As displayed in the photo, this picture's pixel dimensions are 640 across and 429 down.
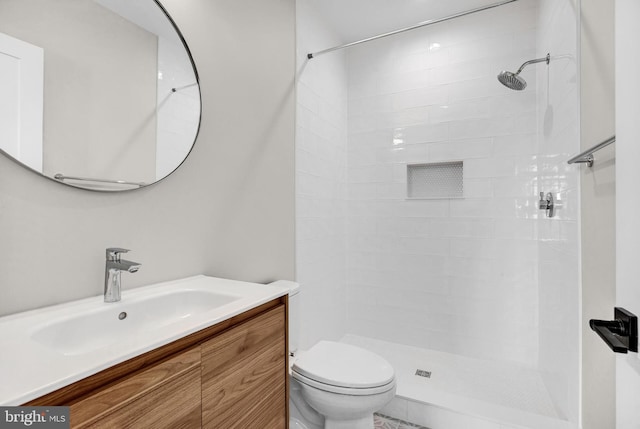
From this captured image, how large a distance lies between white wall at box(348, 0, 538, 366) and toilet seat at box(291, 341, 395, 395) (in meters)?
1.18

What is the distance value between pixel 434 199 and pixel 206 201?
5.86 ft

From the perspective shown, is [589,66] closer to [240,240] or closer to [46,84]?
Answer: [240,240]

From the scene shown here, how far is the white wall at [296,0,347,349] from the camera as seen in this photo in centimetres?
218

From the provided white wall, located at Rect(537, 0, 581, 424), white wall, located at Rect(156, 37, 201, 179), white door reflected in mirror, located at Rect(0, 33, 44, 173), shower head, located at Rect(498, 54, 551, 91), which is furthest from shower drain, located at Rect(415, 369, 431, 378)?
white door reflected in mirror, located at Rect(0, 33, 44, 173)

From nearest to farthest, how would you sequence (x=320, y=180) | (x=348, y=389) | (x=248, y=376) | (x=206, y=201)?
(x=248, y=376), (x=348, y=389), (x=206, y=201), (x=320, y=180)

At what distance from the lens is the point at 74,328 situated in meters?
0.89

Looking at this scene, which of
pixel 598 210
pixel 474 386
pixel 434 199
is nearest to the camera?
pixel 598 210

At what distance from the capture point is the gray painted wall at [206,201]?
92 cm

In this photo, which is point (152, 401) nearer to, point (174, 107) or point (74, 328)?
point (74, 328)

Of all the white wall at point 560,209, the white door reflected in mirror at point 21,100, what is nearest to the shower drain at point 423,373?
the white wall at point 560,209

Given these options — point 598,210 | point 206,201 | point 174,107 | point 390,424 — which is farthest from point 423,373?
point 174,107

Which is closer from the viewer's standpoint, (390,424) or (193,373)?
(193,373)

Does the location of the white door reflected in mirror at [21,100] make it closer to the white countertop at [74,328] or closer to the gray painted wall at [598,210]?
the white countertop at [74,328]

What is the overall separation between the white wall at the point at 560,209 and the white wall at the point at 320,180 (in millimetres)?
1417
